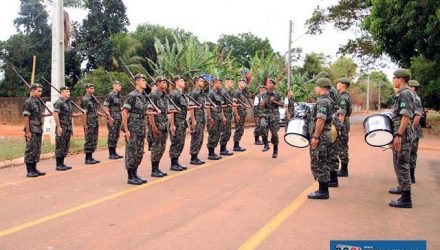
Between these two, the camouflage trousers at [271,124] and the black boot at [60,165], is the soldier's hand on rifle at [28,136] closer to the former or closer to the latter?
the black boot at [60,165]

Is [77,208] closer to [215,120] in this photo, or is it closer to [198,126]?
[198,126]

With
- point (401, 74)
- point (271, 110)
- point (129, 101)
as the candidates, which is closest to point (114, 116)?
point (271, 110)

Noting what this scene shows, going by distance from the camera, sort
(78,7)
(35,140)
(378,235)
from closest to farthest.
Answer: (378,235)
(35,140)
(78,7)

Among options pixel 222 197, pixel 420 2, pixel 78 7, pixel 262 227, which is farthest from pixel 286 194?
pixel 78 7

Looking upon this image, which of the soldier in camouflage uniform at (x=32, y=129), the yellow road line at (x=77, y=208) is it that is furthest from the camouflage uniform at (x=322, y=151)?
the soldier in camouflage uniform at (x=32, y=129)

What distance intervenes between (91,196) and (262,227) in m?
2.99

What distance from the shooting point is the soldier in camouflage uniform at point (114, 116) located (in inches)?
473

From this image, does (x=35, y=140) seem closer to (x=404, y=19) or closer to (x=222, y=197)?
(x=222, y=197)

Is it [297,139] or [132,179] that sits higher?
[297,139]

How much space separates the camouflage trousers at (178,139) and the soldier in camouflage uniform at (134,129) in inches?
52.3

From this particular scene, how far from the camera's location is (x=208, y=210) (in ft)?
21.1

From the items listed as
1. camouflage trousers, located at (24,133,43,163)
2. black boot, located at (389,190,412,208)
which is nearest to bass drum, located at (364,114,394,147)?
black boot, located at (389,190,412,208)

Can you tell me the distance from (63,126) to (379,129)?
647 cm

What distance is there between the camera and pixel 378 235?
17.5 ft
